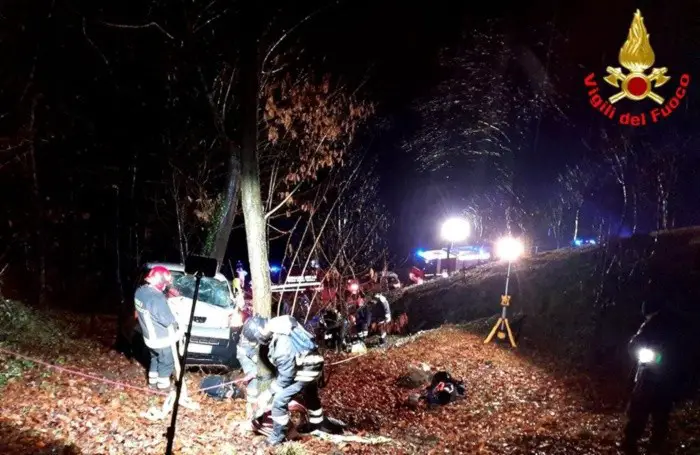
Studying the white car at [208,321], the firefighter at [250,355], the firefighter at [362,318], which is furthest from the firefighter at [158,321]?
the firefighter at [362,318]

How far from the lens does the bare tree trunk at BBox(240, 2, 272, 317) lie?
26.0ft

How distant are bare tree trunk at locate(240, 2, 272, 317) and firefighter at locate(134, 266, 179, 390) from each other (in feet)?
4.70

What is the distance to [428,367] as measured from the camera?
11664 mm

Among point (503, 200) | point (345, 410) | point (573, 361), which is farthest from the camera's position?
point (503, 200)

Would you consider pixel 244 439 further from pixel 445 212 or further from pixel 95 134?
pixel 445 212

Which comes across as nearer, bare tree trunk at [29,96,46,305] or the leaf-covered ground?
the leaf-covered ground

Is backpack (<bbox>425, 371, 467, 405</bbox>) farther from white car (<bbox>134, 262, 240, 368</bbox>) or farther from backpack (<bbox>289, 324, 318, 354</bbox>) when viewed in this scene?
backpack (<bbox>289, 324, 318, 354</bbox>)

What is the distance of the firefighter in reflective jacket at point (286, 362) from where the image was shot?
20.7 feet

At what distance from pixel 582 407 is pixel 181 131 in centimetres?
1341

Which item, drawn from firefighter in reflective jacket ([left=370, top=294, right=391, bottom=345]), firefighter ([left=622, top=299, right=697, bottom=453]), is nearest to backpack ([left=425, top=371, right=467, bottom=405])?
firefighter ([left=622, top=299, right=697, bottom=453])

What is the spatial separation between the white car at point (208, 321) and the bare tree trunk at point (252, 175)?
1.59 meters

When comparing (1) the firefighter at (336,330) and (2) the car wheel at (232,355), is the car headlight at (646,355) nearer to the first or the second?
(2) the car wheel at (232,355)

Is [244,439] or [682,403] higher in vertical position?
[682,403]

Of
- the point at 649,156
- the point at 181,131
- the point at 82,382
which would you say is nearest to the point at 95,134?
the point at 181,131
